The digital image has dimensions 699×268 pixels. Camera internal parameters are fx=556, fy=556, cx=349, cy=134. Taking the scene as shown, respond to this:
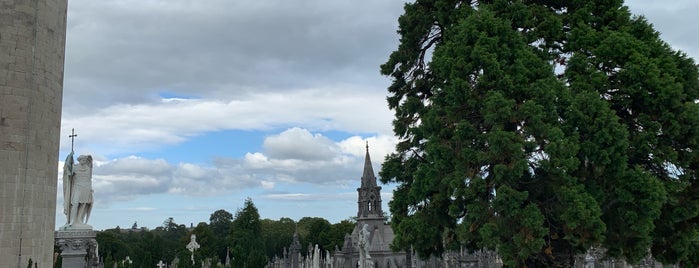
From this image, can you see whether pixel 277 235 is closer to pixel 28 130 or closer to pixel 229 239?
pixel 229 239

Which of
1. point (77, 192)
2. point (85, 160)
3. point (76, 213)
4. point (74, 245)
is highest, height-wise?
point (85, 160)

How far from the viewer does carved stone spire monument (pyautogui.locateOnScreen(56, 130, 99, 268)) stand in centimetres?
1505

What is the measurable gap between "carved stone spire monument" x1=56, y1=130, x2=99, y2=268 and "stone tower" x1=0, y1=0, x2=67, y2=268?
0.53 metres

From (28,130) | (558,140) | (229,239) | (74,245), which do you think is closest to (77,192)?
(74,245)

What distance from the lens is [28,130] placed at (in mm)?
14727

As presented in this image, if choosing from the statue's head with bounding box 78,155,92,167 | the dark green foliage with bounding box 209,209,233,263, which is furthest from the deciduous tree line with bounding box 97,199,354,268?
the statue's head with bounding box 78,155,92,167

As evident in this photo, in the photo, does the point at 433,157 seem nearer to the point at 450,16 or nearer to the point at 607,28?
the point at 450,16

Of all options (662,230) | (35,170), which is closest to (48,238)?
(35,170)

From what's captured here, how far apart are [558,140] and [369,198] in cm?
5393

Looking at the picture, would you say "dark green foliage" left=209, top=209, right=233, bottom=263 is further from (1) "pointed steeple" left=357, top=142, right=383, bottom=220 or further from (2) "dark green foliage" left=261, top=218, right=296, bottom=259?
(1) "pointed steeple" left=357, top=142, right=383, bottom=220

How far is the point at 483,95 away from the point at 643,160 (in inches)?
179

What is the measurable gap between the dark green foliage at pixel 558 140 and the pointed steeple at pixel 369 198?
164 feet

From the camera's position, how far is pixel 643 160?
14258 mm

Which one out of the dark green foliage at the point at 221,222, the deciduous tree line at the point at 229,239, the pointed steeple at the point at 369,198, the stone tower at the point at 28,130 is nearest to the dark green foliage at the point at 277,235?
the deciduous tree line at the point at 229,239
